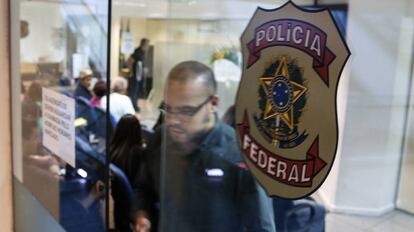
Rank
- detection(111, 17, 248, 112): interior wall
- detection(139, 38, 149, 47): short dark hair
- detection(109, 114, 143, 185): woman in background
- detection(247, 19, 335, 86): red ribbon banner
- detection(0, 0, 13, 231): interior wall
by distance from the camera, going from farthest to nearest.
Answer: detection(0, 0, 13, 231): interior wall, detection(109, 114, 143, 185): woman in background, detection(139, 38, 149, 47): short dark hair, detection(111, 17, 248, 112): interior wall, detection(247, 19, 335, 86): red ribbon banner

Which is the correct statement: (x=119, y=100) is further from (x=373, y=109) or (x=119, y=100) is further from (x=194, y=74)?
(x=373, y=109)

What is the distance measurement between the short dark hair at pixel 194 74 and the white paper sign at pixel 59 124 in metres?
0.76

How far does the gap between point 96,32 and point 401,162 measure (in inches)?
52.8

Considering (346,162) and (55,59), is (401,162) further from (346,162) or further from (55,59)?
(55,59)

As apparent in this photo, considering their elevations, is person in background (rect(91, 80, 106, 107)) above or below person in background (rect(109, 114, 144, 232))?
above

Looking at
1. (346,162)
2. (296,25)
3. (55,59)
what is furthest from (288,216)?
(55,59)

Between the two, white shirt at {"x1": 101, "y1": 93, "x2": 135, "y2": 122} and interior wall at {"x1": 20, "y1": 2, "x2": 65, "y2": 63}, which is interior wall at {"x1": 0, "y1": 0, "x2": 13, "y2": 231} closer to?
interior wall at {"x1": 20, "y1": 2, "x2": 65, "y2": 63}

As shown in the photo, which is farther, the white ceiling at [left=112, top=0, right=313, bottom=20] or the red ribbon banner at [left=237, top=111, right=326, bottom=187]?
the white ceiling at [left=112, top=0, right=313, bottom=20]

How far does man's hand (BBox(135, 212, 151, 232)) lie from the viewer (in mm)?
1905

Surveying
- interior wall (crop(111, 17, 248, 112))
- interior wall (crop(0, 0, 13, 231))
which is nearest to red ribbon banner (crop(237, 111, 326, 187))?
interior wall (crop(111, 17, 248, 112))

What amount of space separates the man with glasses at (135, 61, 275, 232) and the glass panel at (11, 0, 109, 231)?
29 cm

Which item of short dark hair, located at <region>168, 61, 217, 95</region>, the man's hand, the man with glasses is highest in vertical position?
short dark hair, located at <region>168, 61, 217, 95</region>

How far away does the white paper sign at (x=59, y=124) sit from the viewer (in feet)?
7.23

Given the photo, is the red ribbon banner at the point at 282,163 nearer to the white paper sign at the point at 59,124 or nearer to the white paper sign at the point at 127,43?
the white paper sign at the point at 127,43
